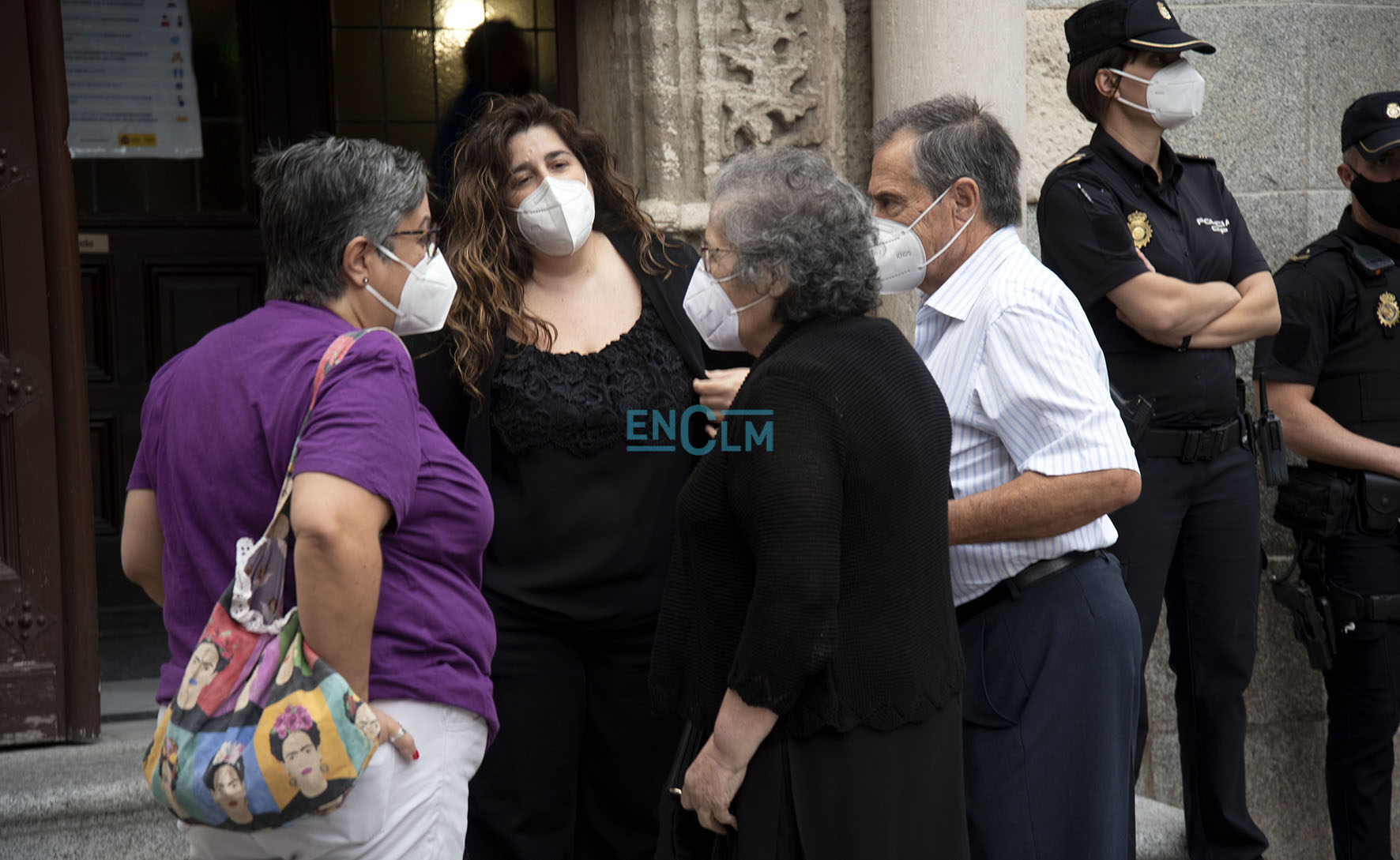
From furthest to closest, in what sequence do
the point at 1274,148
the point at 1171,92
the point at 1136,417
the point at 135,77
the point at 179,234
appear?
the point at 179,234 → the point at 135,77 → the point at 1274,148 → the point at 1171,92 → the point at 1136,417

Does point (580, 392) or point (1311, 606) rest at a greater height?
point (580, 392)

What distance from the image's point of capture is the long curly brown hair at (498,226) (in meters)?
2.79

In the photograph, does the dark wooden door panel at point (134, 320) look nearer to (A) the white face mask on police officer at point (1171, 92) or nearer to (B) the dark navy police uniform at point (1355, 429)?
(A) the white face mask on police officer at point (1171, 92)

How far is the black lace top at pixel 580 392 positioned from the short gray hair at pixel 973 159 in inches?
26.9

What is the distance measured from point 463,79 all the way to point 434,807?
374 centimetres

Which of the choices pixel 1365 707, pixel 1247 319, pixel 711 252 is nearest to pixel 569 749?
pixel 711 252

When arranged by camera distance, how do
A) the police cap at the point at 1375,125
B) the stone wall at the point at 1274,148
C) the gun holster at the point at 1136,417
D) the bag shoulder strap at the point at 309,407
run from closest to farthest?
the bag shoulder strap at the point at 309,407 < the gun holster at the point at 1136,417 < the police cap at the point at 1375,125 < the stone wall at the point at 1274,148

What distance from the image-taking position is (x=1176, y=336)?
3.30 m

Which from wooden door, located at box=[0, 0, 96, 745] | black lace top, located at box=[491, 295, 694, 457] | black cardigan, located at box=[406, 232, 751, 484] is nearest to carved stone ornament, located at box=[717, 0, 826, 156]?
black cardigan, located at box=[406, 232, 751, 484]

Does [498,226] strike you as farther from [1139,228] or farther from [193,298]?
[193,298]

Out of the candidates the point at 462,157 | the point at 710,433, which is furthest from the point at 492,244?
the point at 710,433

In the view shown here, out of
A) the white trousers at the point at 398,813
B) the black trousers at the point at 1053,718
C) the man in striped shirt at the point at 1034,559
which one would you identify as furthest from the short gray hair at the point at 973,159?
the white trousers at the point at 398,813

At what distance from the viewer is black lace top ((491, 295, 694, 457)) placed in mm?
2723

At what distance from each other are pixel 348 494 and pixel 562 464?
0.96 m
